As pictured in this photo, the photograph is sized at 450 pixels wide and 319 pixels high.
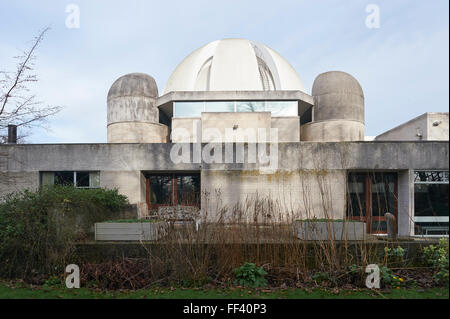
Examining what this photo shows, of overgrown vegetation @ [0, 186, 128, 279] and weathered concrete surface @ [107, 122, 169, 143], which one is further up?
weathered concrete surface @ [107, 122, 169, 143]

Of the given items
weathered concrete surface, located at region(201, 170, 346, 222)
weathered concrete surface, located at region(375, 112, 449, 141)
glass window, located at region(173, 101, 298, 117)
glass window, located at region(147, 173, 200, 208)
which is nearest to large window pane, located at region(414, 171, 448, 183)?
weathered concrete surface, located at region(375, 112, 449, 141)

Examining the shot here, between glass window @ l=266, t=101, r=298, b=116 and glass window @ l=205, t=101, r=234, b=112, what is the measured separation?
2.26m

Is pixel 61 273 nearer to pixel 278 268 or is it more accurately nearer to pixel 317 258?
pixel 278 268

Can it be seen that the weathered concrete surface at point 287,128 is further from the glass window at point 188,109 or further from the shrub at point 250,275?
the shrub at point 250,275

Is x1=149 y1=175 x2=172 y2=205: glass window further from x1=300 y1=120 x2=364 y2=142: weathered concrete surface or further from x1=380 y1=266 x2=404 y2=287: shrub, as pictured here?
x1=300 y1=120 x2=364 y2=142: weathered concrete surface

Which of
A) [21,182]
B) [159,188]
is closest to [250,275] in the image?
[159,188]

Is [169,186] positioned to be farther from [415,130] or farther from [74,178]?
[415,130]

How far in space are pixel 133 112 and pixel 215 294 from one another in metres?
14.9

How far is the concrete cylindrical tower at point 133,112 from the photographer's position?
1738 cm

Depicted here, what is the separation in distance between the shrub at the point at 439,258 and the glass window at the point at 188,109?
517 inches

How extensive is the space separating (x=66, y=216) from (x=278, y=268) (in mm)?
4962

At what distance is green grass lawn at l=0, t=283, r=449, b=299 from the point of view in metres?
4.62

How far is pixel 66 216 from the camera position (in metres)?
6.30
